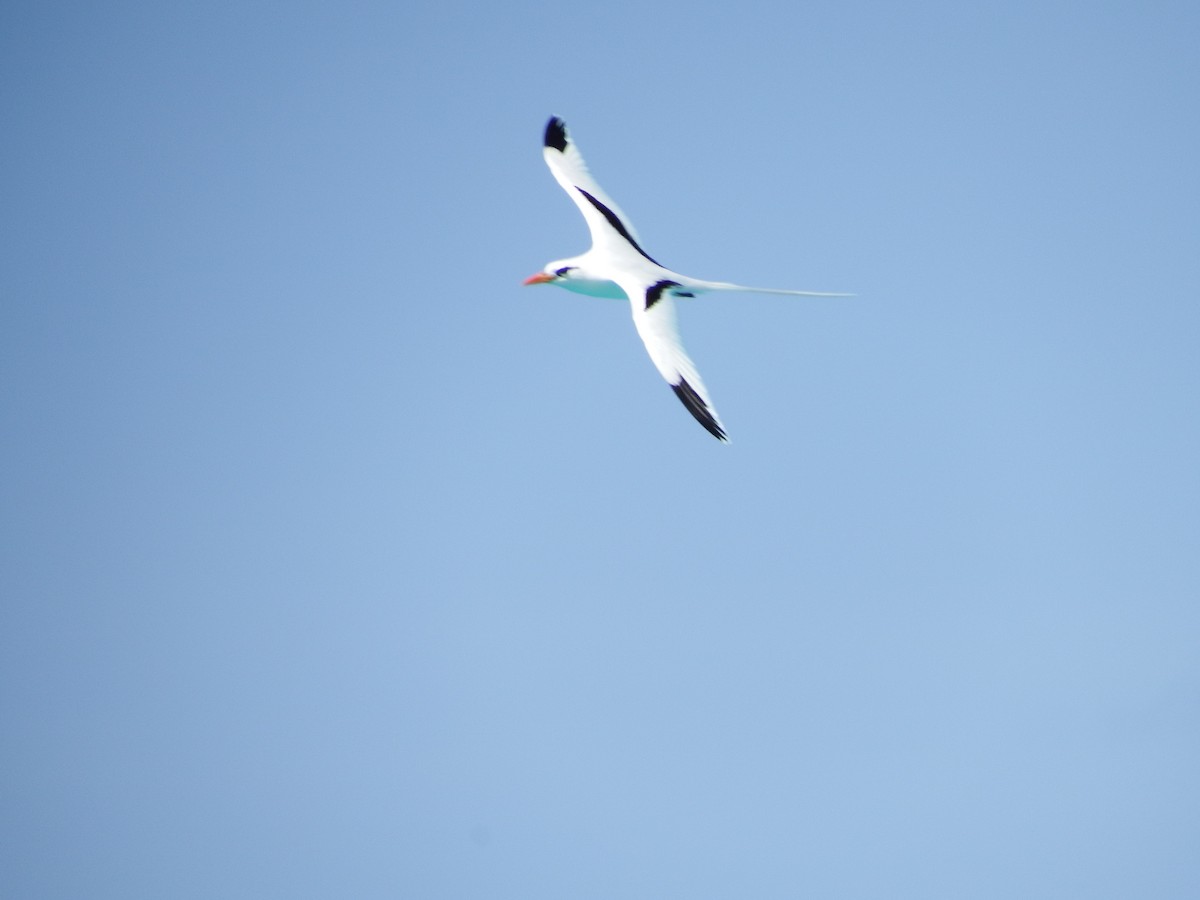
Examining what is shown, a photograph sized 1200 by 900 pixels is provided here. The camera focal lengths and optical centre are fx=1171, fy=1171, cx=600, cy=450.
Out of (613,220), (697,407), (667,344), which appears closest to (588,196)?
(613,220)

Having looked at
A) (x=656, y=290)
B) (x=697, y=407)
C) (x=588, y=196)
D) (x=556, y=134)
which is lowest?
(x=697, y=407)

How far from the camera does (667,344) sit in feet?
56.9

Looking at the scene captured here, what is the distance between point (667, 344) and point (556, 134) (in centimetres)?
878

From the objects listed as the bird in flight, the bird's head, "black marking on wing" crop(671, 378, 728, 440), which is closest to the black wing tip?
the bird in flight

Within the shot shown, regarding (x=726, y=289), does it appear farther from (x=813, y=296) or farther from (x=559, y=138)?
(x=559, y=138)

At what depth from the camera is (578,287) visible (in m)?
20.1

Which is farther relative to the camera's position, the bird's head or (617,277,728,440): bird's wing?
the bird's head

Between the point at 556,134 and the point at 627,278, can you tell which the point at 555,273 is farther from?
the point at 556,134

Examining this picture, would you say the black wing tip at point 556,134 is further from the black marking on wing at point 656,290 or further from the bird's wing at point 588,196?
the black marking on wing at point 656,290

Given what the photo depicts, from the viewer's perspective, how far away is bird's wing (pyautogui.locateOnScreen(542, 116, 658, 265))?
842 inches

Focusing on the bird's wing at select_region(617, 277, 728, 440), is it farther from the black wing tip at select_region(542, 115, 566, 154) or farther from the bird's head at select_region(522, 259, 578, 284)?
the black wing tip at select_region(542, 115, 566, 154)

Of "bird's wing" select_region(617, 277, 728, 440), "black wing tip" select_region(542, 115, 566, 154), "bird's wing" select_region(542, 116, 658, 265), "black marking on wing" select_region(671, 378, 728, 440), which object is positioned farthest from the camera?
"black wing tip" select_region(542, 115, 566, 154)

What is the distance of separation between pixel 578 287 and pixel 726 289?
284 centimetres

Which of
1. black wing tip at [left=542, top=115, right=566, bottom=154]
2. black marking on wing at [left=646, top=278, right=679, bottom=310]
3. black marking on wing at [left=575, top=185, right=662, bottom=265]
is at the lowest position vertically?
black marking on wing at [left=646, top=278, right=679, bottom=310]
